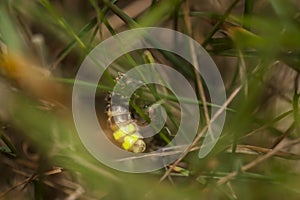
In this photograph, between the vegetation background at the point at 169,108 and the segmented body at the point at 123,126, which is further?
the segmented body at the point at 123,126

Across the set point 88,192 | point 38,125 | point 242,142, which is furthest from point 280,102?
point 38,125

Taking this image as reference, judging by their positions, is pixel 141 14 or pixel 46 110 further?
pixel 141 14

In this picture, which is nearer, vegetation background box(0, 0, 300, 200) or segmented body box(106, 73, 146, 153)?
vegetation background box(0, 0, 300, 200)

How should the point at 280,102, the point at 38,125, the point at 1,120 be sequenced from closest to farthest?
1. the point at 38,125
2. the point at 1,120
3. the point at 280,102

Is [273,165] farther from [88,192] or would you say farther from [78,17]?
[78,17]
